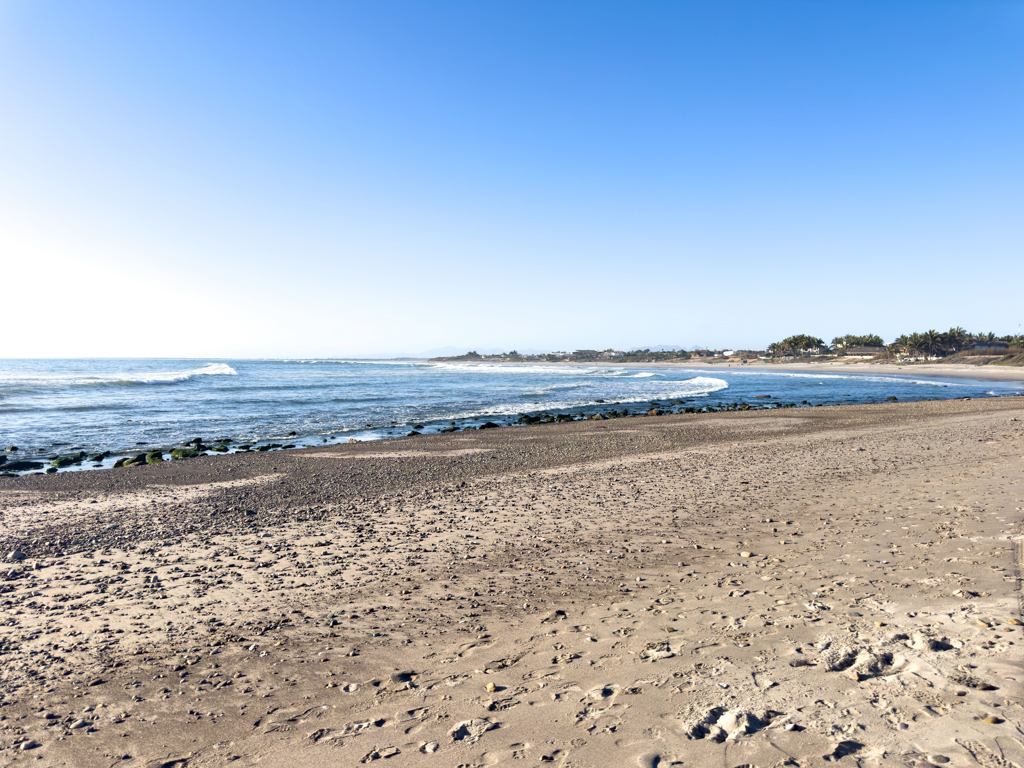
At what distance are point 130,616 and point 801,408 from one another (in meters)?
31.7

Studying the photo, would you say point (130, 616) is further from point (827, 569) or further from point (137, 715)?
point (827, 569)

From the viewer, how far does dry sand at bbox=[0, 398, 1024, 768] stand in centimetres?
345

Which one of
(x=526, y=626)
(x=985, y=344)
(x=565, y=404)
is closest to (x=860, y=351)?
(x=985, y=344)

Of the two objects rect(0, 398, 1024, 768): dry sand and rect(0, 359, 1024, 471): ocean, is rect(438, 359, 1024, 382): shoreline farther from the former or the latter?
rect(0, 398, 1024, 768): dry sand

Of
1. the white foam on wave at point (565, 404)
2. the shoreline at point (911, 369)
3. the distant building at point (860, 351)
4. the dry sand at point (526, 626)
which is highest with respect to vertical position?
the distant building at point (860, 351)

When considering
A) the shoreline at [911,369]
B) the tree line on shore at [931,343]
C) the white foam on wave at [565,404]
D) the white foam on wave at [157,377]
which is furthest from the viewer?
the tree line on shore at [931,343]

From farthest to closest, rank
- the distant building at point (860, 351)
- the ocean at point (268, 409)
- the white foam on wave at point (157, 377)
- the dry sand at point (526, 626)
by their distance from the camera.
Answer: the distant building at point (860, 351) < the white foam on wave at point (157, 377) < the ocean at point (268, 409) < the dry sand at point (526, 626)

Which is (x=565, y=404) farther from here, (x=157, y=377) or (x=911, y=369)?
(x=911, y=369)

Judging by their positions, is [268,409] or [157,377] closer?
[268,409]

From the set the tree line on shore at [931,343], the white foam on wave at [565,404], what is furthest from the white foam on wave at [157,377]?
the tree line on shore at [931,343]

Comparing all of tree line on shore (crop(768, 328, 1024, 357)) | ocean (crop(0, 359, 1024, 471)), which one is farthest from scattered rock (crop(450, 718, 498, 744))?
tree line on shore (crop(768, 328, 1024, 357))

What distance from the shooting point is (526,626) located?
16.9 feet

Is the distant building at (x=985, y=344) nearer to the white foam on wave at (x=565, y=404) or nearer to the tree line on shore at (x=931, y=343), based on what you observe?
the tree line on shore at (x=931, y=343)

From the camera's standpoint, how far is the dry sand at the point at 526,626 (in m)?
3.45
